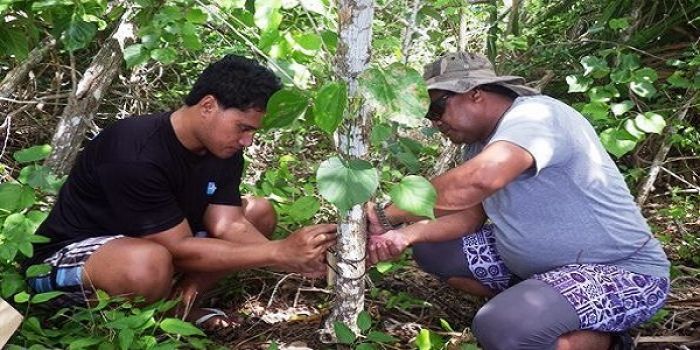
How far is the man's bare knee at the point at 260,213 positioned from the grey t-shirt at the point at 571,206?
1.03 m

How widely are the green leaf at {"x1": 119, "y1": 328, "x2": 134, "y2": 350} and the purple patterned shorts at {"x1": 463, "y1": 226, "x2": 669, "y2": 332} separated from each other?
123cm

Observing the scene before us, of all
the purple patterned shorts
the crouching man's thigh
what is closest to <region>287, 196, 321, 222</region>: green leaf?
the crouching man's thigh

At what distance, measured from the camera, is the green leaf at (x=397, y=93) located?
1.45 meters

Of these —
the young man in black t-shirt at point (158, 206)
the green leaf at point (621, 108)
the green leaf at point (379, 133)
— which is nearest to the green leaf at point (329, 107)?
the green leaf at point (379, 133)

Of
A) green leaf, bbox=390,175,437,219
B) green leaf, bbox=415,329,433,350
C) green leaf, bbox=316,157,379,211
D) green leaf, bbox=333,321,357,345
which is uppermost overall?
green leaf, bbox=316,157,379,211

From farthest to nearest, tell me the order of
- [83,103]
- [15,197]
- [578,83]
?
[83,103]
[578,83]
[15,197]

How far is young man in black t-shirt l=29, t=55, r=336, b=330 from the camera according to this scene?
82.3 inches

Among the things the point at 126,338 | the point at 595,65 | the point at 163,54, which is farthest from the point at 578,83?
the point at 126,338

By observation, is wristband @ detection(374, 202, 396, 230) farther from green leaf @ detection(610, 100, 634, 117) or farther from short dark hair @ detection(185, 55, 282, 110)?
green leaf @ detection(610, 100, 634, 117)

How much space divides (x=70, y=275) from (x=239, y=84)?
34.3 inches

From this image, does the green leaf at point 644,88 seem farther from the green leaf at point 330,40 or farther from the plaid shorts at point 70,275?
the plaid shorts at point 70,275

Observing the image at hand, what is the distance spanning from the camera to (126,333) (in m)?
1.85

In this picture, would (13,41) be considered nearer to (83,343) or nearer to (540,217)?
(83,343)

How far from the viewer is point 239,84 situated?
207 centimetres
